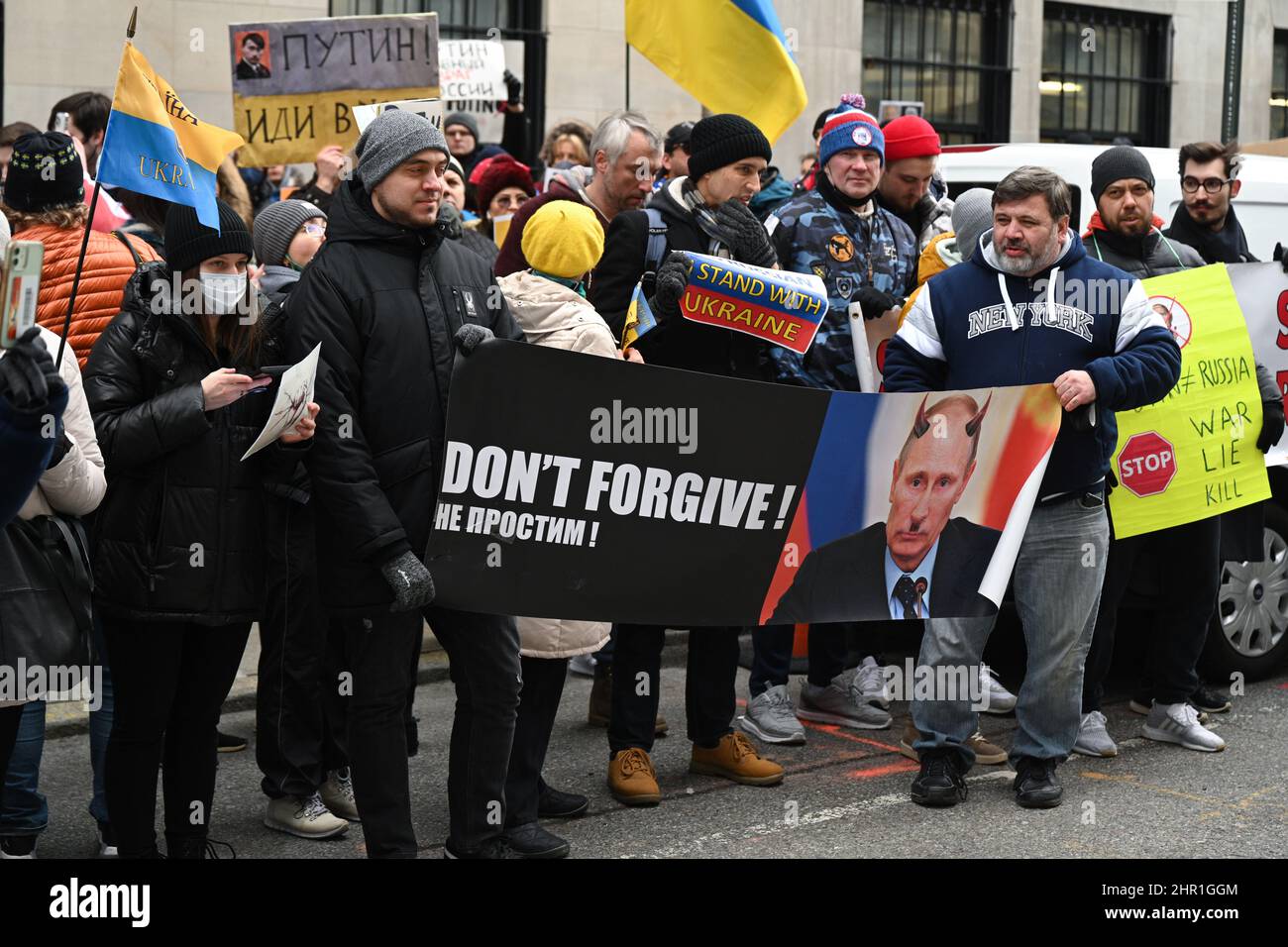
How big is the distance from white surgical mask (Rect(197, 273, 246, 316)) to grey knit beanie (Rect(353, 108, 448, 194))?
472mm

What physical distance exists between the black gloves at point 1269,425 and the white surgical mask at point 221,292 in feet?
13.8

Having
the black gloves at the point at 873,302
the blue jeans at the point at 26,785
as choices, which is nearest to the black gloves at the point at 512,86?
the black gloves at the point at 873,302

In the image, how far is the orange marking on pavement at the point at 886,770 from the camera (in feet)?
19.8

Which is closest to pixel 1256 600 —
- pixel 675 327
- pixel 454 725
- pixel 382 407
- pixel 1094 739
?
pixel 1094 739

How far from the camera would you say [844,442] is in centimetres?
541

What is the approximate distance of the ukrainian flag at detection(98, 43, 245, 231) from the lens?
4645 mm

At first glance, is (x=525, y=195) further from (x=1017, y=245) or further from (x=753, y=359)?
(x=1017, y=245)

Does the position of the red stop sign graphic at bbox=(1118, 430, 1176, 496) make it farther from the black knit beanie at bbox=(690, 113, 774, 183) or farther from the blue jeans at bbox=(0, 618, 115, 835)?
the blue jeans at bbox=(0, 618, 115, 835)

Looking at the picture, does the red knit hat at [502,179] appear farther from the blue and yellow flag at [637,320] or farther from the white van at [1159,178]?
the blue and yellow flag at [637,320]

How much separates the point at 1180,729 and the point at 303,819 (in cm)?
341

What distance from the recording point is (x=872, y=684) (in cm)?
691

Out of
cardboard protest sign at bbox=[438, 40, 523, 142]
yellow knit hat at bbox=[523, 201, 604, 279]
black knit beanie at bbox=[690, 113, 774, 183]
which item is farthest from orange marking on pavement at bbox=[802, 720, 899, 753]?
cardboard protest sign at bbox=[438, 40, 523, 142]

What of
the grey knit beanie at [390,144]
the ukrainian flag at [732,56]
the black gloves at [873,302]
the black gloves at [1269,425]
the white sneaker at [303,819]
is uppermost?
the ukrainian flag at [732,56]

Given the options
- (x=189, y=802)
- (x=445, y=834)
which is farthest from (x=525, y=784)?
(x=189, y=802)
